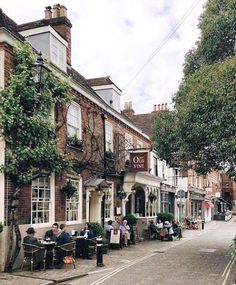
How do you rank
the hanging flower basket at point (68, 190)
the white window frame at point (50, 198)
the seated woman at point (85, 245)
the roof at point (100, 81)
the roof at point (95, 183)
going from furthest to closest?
1. the roof at point (100, 81)
2. the roof at point (95, 183)
3. the hanging flower basket at point (68, 190)
4. the seated woman at point (85, 245)
5. the white window frame at point (50, 198)

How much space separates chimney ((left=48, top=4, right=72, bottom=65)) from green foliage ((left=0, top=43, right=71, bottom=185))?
5.94 m

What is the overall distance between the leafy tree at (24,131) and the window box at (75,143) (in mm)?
3633

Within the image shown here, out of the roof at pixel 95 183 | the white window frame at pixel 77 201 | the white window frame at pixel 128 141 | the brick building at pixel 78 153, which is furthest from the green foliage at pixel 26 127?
the white window frame at pixel 128 141

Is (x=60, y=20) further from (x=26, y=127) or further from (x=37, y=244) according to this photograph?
(x=37, y=244)

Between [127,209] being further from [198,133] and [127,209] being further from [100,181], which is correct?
[198,133]

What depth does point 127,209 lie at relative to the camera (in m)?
24.8

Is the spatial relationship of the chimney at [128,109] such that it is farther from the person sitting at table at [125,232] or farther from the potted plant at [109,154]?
the person sitting at table at [125,232]

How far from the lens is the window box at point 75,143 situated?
1677 cm

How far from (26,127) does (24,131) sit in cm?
15

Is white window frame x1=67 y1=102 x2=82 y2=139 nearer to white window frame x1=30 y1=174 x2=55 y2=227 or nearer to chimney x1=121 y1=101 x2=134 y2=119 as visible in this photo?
white window frame x1=30 y1=174 x2=55 y2=227

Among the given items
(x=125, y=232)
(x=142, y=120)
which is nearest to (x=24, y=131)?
(x=125, y=232)

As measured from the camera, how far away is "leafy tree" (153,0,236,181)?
12094mm

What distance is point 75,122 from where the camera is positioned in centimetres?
1756

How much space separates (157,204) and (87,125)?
13877mm
